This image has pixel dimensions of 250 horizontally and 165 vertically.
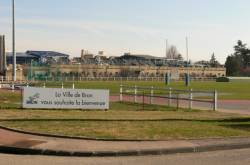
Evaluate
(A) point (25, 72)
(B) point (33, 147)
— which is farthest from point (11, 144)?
(A) point (25, 72)

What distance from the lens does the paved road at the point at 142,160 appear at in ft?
40.7

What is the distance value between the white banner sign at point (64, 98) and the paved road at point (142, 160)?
13.8m

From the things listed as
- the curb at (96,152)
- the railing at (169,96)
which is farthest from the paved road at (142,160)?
the railing at (169,96)

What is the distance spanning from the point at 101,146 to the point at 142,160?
189 cm

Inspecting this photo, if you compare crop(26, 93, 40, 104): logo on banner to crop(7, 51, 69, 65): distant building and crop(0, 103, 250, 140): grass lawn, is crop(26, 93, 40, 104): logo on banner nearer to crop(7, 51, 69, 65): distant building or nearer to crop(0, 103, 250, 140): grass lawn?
crop(0, 103, 250, 140): grass lawn

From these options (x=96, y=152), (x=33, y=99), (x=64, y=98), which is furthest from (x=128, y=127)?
(x=33, y=99)

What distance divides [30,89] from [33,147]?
13252 mm

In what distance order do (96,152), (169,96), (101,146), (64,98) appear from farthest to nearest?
(169,96)
(64,98)
(101,146)
(96,152)

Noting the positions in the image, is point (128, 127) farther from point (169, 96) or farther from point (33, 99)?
point (169, 96)

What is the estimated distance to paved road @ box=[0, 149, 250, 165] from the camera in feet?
40.7

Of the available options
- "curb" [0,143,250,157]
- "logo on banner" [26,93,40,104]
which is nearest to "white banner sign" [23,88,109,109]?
"logo on banner" [26,93,40,104]

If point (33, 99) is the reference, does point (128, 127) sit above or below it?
below

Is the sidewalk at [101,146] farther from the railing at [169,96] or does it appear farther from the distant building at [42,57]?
the distant building at [42,57]

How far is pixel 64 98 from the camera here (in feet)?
90.0
